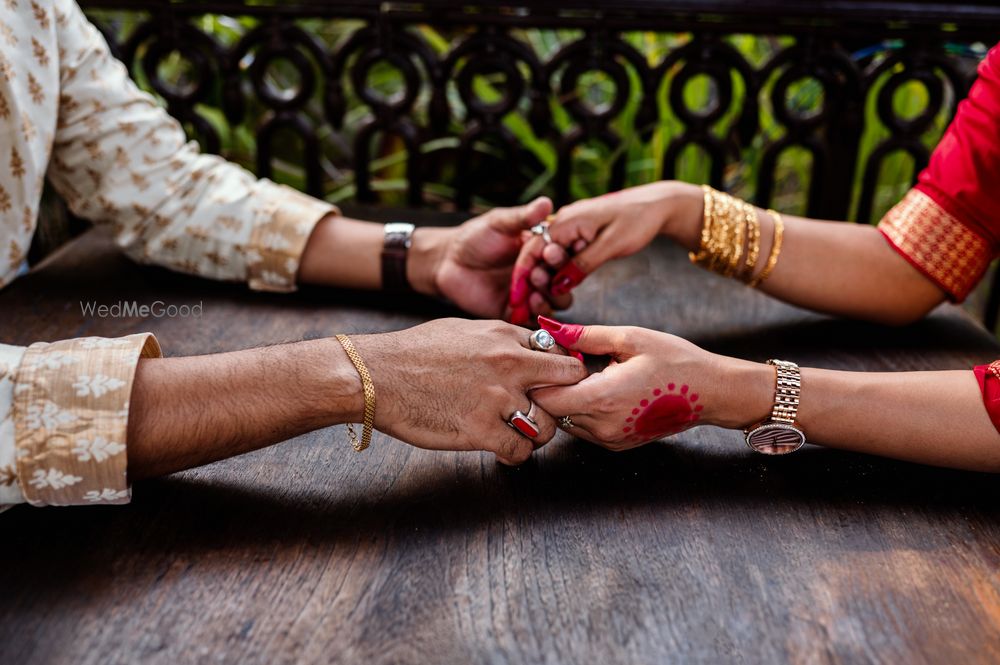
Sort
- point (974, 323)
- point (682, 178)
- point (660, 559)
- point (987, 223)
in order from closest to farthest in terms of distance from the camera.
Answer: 1. point (660, 559)
2. point (987, 223)
3. point (974, 323)
4. point (682, 178)

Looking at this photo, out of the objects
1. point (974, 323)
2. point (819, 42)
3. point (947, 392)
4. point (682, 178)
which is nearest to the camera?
point (947, 392)

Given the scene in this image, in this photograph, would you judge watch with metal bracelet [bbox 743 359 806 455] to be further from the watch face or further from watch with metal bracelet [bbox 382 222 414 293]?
watch with metal bracelet [bbox 382 222 414 293]

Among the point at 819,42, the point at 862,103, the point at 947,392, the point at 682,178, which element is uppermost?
the point at 819,42

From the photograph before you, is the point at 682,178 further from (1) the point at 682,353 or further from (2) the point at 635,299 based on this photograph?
(1) the point at 682,353

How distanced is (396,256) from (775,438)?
0.74 metres

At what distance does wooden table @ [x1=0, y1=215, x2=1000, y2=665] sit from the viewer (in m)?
0.86

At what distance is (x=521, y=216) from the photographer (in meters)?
1.50

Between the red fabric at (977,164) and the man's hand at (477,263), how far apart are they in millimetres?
636

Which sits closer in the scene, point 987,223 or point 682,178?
point 987,223

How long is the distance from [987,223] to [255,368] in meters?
1.13

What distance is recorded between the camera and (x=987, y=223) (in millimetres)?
1432

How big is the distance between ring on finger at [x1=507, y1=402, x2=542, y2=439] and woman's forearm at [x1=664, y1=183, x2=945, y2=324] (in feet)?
1.80

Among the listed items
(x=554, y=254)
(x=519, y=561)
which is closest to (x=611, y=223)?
(x=554, y=254)

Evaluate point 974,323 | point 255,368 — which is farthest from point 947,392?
point 255,368
